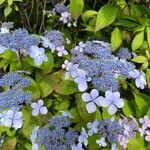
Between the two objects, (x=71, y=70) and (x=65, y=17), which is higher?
(x=71, y=70)

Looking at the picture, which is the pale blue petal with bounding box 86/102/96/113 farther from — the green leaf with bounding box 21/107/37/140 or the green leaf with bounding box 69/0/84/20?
the green leaf with bounding box 69/0/84/20

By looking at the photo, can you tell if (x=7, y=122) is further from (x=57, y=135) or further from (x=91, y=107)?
(x=91, y=107)

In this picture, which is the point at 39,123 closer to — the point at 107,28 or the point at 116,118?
the point at 116,118

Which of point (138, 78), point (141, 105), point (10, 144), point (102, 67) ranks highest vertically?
point (102, 67)

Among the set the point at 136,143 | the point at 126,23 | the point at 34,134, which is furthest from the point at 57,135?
the point at 126,23

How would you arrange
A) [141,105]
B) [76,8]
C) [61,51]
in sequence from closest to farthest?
[141,105], [61,51], [76,8]

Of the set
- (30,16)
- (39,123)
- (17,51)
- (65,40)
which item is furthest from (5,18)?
(39,123)

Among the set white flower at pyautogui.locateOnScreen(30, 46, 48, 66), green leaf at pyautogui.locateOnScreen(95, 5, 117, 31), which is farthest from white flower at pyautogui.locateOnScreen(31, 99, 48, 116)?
green leaf at pyautogui.locateOnScreen(95, 5, 117, 31)
